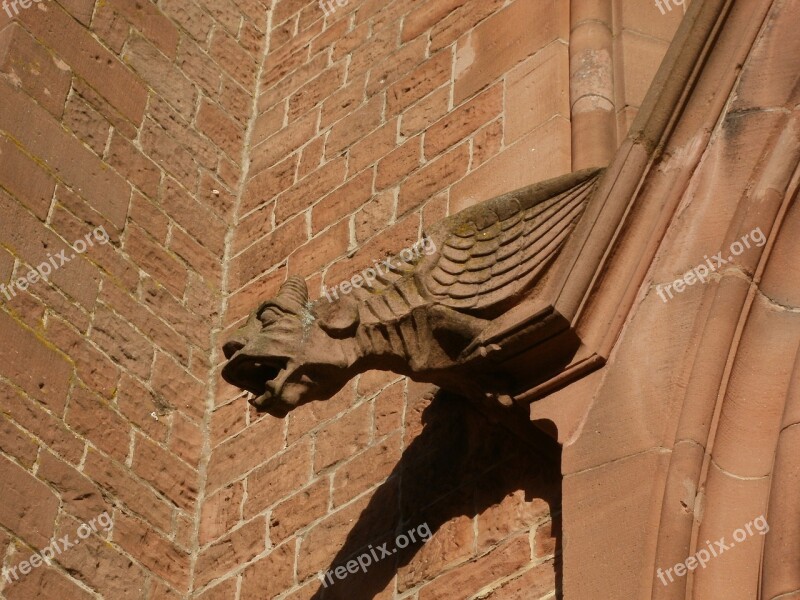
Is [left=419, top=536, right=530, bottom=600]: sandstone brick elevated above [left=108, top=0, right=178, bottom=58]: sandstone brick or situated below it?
below

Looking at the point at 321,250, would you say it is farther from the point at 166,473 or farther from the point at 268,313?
the point at 268,313

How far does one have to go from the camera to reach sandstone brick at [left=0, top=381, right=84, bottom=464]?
6078 millimetres

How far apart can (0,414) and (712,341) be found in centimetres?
270

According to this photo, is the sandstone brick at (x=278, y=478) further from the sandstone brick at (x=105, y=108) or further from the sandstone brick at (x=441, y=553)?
the sandstone brick at (x=105, y=108)

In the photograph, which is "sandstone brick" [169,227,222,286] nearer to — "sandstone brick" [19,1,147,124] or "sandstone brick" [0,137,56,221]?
"sandstone brick" [19,1,147,124]

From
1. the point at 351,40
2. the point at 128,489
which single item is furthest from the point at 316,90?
the point at 128,489

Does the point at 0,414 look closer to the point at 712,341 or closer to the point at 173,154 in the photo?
the point at 173,154

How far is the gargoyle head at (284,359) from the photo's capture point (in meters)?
4.74

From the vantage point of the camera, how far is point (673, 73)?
5.04 meters

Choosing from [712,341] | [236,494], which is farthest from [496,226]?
[236,494]

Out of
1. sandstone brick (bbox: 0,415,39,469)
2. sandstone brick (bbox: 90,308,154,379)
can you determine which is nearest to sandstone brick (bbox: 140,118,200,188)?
sandstone brick (bbox: 90,308,154,379)

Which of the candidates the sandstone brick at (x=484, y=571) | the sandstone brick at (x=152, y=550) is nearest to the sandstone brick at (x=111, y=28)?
the sandstone brick at (x=152, y=550)

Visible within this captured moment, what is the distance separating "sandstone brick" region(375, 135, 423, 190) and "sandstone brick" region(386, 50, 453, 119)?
24cm

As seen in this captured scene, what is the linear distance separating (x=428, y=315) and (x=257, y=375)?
0.49 m
